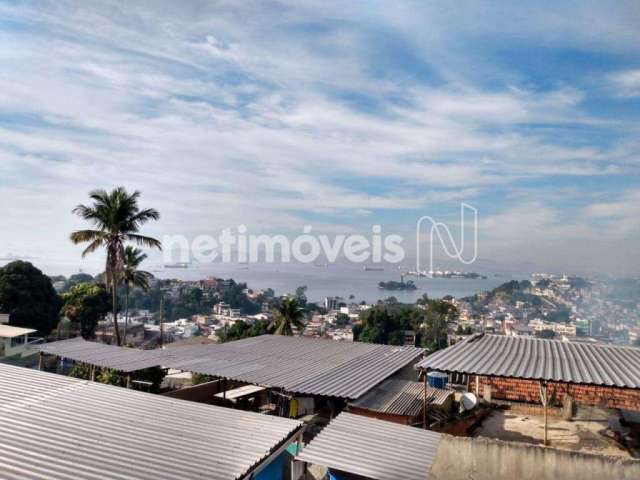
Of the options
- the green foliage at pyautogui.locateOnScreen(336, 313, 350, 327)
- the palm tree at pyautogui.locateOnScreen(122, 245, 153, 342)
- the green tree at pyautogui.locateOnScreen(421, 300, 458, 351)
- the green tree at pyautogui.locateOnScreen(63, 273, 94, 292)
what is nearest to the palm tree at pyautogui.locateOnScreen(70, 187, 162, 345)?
the palm tree at pyautogui.locateOnScreen(122, 245, 153, 342)

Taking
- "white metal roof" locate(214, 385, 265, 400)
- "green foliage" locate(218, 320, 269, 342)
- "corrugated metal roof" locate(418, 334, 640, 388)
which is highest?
"corrugated metal roof" locate(418, 334, 640, 388)

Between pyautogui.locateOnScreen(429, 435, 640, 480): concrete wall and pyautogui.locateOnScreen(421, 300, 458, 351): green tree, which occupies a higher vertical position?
pyautogui.locateOnScreen(429, 435, 640, 480): concrete wall

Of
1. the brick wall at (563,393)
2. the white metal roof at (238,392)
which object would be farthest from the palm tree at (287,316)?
the brick wall at (563,393)

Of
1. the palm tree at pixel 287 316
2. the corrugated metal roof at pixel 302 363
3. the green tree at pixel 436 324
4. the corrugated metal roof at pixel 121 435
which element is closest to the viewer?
the corrugated metal roof at pixel 121 435

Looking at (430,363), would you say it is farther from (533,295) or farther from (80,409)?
(533,295)

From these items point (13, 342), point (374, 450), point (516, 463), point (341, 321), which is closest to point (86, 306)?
point (13, 342)

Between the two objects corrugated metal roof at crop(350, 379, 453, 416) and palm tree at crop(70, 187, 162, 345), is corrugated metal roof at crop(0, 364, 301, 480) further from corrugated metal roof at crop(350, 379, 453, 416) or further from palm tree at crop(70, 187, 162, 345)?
palm tree at crop(70, 187, 162, 345)

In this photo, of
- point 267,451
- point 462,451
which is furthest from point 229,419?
point 462,451

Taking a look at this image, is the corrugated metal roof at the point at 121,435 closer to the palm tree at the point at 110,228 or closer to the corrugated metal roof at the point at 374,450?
the corrugated metal roof at the point at 374,450
